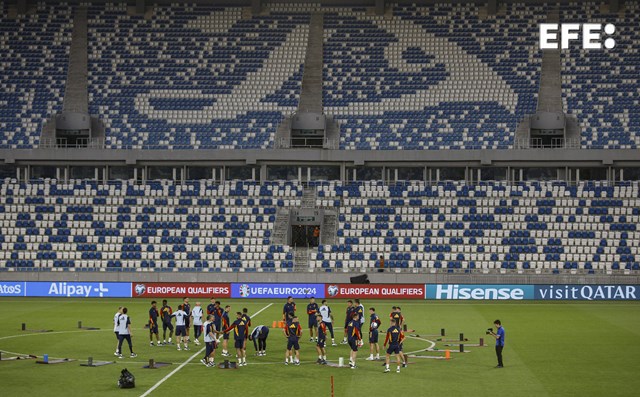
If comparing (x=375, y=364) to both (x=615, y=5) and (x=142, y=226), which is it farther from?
(x=615, y=5)

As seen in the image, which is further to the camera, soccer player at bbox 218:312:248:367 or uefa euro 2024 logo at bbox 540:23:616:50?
uefa euro 2024 logo at bbox 540:23:616:50

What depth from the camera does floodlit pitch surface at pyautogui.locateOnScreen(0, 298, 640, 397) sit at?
26219mm

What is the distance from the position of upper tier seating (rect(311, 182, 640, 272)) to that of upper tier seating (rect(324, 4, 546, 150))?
4441 mm

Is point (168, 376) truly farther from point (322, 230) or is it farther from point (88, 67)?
point (88, 67)

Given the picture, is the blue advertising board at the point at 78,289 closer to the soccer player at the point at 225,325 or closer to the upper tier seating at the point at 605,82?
the soccer player at the point at 225,325

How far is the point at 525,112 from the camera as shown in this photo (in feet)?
227

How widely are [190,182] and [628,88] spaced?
107 ft

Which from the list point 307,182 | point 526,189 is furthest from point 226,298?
point 526,189

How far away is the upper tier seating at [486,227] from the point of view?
6028 centimetres

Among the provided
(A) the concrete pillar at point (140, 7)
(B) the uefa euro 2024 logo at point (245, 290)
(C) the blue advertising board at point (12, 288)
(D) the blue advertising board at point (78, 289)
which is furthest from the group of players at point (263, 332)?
(A) the concrete pillar at point (140, 7)

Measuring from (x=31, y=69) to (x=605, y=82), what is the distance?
4315 cm

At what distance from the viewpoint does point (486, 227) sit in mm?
62531

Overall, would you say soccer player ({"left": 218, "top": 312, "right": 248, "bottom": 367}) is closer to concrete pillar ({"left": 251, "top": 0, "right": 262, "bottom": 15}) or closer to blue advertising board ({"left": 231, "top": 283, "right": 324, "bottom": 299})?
blue advertising board ({"left": 231, "top": 283, "right": 324, "bottom": 299})

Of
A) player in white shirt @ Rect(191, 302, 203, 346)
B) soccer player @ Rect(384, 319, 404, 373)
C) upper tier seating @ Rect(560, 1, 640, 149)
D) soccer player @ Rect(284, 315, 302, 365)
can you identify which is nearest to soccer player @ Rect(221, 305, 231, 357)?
soccer player @ Rect(284, 315, 302, 365)
